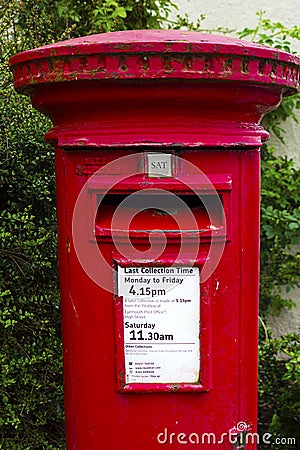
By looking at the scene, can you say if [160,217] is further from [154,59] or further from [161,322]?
[154,59]

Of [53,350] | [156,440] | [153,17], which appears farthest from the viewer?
[153,17]

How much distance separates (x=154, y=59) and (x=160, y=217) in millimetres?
417

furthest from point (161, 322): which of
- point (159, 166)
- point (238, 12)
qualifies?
point (238, 12)

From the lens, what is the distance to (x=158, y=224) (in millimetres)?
1514

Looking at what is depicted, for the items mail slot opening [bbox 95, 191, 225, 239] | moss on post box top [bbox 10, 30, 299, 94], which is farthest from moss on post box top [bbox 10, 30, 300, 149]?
mail slot opening [bbox 95, 191, 225, 239]

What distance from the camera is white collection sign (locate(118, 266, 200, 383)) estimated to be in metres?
1.54

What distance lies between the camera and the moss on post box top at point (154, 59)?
1.34 m

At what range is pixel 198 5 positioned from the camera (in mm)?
3227

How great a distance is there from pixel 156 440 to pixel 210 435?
16 cm

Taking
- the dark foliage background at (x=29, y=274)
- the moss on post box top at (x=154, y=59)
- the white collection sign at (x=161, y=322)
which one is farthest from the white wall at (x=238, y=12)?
the white collection sign at (x=161, y=322)

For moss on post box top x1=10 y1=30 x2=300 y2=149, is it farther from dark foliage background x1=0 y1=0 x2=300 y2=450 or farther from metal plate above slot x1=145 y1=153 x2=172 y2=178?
dark foliage background x1=0 y1=0 x2=300 y2=450

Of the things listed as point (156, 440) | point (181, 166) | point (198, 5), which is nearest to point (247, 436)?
point (156, 440)

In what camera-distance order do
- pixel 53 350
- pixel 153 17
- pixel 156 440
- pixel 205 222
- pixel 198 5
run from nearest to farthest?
pixel 205 222 → pixel 156 440 → pixel 53 350 → pixel 153 17 → pixel 198 5

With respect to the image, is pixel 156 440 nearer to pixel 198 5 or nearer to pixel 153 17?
pixel 153 17
